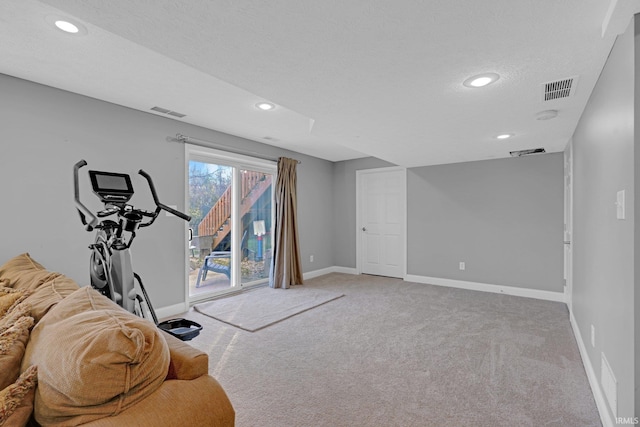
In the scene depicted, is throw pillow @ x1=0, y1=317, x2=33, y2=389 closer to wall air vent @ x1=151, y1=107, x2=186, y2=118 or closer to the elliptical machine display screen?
the elliptical machine display screen

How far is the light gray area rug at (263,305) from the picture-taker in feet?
11.1

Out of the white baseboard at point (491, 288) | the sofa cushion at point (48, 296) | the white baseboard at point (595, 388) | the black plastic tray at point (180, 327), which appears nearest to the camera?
the sofa cushion at point (48, 296)

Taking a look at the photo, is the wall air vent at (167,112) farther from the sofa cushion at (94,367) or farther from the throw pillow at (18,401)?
the throw pillow at (18,401)

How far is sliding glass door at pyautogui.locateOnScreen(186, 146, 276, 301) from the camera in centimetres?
409

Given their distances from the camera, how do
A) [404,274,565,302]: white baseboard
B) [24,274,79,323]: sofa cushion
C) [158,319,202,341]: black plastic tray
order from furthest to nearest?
[404,274,565,302]: white baseboard → [158,319,202,341]: black plastic tray → [24,274,79,323]: sofa cushion

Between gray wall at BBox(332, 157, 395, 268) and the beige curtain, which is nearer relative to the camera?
the beige curtain

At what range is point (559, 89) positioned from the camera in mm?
2188

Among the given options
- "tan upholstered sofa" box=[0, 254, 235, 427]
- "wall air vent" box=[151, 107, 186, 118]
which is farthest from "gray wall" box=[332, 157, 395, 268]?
"tan upholstered sofa" box=[0, 254, 235, 427]

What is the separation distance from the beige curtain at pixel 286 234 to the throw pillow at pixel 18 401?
4.10 m

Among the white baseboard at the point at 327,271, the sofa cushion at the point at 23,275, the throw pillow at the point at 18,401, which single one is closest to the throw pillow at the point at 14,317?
the throw pillow at the point at 18,401

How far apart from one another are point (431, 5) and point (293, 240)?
4.18 metres

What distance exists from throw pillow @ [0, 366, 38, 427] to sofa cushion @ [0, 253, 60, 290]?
3.98 feet

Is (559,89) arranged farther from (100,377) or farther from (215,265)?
(215,265)

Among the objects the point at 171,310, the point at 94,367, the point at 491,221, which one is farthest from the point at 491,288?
the point at 94,367
